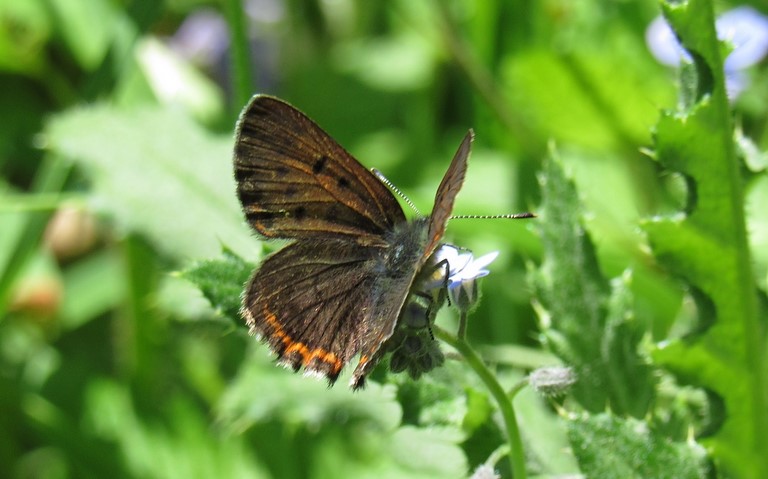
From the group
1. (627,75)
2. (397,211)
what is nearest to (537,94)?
(627,75)

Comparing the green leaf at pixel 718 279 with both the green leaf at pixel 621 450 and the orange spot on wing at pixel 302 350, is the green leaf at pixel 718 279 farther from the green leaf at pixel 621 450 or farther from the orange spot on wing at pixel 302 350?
the orange spot on wing at pixel 302 350

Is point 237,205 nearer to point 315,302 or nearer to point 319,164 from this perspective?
point 319,164

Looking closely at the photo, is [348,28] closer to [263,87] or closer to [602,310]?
[263,87]

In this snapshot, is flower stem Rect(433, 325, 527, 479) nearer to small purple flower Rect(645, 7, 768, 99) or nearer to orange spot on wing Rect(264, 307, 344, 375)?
orange spot on wing Rect(264, 307, 344, 375)

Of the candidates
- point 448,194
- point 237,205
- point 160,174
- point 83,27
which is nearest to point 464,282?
point 448,194

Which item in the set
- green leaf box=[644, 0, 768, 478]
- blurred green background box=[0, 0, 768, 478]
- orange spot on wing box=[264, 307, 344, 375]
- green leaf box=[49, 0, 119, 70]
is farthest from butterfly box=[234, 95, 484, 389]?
green leaf box=[49, 0, 119, 70]

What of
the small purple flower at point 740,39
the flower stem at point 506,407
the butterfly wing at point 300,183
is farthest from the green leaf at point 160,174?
the small purple flower at point 740,39
